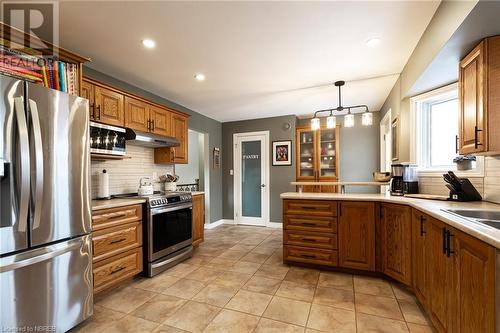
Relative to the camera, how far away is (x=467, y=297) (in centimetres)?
120

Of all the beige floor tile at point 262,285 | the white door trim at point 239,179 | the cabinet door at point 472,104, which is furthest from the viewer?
the white door trim at point 239,179

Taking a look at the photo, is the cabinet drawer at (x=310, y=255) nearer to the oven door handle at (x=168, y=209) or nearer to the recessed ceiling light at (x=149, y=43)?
the oven door handle at (x=168, y=209)

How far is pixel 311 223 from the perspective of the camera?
282 cm

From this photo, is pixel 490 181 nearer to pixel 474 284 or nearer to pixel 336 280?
pixel 474 284

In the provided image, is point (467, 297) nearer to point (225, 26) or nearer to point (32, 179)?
point (225, 26)

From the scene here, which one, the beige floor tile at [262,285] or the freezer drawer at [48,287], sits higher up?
the freezer drawer at [48,287]

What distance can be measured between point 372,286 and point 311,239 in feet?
2.52

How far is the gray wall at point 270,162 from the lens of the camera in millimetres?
5059

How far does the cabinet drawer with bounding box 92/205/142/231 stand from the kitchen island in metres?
1.80

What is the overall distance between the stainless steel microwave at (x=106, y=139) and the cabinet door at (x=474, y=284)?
10.1 ft

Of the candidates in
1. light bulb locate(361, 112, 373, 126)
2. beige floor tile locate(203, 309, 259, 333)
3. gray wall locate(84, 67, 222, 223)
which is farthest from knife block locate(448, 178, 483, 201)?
gray wall locate(84, 67, 222, 223)

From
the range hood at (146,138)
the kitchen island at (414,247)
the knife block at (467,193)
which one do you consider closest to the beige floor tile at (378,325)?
the kitchen island at (414,247)

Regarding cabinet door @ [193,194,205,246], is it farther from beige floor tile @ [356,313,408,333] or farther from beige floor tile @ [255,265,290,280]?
beige floor tile @ [356,313,408,333]

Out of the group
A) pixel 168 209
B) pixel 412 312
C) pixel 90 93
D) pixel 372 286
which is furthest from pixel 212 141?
pixel 412 312
